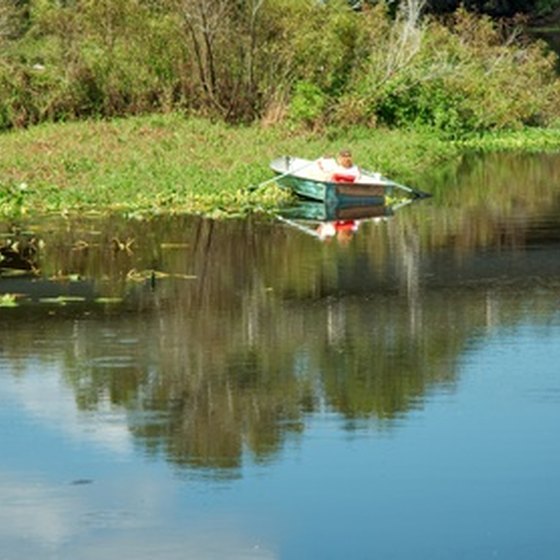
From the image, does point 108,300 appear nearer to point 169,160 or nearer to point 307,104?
point 169,160

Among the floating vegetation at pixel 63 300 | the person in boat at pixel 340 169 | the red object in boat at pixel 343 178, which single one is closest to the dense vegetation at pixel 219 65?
the person in boat at pixel 340 169

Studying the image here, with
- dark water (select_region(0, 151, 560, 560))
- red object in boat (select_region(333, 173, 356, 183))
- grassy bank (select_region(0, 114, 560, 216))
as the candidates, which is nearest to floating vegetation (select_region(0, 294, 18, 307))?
dark water (select_region(0, 151, 560, 560))

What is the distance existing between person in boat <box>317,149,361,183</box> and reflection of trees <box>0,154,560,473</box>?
359 centimetres

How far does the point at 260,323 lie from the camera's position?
60.0 feet

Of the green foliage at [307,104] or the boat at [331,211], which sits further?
the green foliage at [307,104]

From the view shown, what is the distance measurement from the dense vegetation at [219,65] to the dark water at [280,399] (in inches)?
629

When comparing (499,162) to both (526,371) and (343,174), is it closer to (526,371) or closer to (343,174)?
(343,174)

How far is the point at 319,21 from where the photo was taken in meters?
42.6

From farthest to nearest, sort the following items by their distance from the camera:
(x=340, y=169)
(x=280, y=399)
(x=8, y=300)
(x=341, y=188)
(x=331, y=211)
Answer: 1. (x=340, y=169)
2. (x=341, y=188)
3. (x=331, y=211)
4. (x=8, y=300)
5. (x=280, y=399)

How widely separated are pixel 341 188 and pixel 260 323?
12.0 metres

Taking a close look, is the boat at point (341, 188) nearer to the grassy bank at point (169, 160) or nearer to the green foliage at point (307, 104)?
the grassy bank at point (169, 160)

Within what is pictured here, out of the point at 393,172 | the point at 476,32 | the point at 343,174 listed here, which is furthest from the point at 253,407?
the point at 476,32

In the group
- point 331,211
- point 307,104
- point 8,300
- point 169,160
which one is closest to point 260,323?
point 8,300

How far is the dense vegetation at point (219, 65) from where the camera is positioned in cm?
4075
